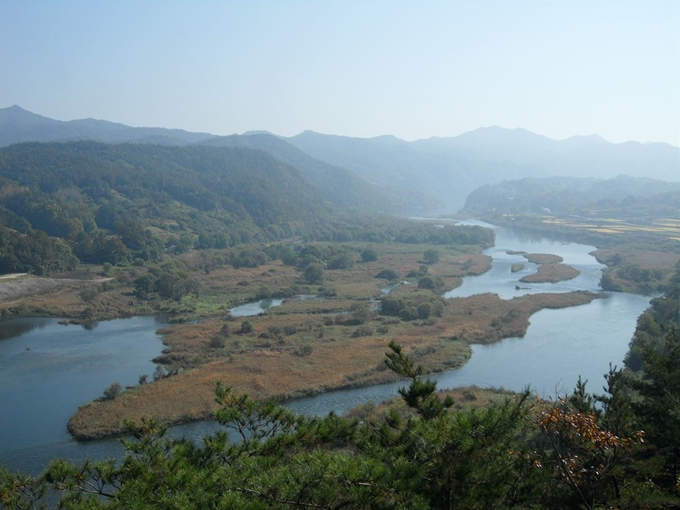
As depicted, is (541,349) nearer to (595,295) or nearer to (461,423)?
(595,295)

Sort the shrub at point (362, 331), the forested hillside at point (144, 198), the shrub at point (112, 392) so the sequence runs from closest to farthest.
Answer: the shrub at point (112, 392)
the shrub at point (362, 331)
the forested hillside at point (144, 198)

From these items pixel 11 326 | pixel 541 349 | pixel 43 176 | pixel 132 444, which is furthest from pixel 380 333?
pixel 43 176

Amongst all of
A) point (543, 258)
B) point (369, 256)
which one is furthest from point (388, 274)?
point (543, 258)

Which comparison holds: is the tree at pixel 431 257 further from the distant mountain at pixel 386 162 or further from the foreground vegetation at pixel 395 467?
the distant mountain at pixel 386 162

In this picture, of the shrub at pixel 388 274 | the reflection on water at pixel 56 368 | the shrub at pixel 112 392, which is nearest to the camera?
the reflection on water at pixel 56 368

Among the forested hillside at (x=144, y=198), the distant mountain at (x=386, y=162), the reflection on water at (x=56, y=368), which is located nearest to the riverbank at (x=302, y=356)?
Result: the reflection on water at (x=56, y=368)

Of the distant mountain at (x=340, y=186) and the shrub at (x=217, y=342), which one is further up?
the distant mountain at (x=340, y=186)
